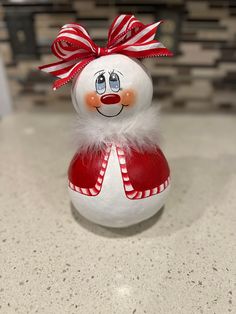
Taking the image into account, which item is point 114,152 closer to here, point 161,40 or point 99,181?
point 99,181

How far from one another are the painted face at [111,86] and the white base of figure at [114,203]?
3.1 inches

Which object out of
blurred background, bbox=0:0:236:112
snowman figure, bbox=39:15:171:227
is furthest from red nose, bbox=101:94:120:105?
blurred background, bbox=0:0:236:112

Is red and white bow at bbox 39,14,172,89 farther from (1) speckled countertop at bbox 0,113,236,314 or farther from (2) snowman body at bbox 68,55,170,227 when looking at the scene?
(1) speckled countertop at bbox 0,113,236,314

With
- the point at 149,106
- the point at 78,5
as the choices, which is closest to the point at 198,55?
the point at 78,5

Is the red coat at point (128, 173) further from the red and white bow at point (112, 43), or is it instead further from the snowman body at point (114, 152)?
the red and white bow at point (112, 43)

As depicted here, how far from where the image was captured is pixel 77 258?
0.59 m

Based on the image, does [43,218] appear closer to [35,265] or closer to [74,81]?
[35,265]

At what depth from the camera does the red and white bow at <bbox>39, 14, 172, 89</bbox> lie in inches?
20.8

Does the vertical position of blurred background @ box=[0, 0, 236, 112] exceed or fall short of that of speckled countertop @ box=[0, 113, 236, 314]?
it exceeds it

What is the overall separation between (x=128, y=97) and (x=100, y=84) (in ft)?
0.17

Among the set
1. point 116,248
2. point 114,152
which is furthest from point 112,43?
point 116,248

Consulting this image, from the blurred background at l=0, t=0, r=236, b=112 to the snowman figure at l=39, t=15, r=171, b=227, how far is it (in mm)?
444

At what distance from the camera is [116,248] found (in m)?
0.61

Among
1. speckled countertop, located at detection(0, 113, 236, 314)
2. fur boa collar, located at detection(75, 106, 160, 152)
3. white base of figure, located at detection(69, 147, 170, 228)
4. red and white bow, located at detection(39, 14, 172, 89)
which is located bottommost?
speckled countertop, located at detection(0, 113, 236, 314)
